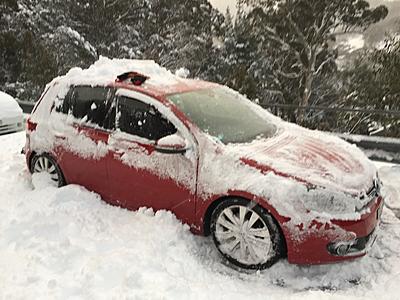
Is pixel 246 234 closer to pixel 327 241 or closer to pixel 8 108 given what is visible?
pixel 327 241

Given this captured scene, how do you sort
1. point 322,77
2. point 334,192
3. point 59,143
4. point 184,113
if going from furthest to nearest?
1. point 322,77
2. point 59,143
3. point 184,113
4. point 334,192

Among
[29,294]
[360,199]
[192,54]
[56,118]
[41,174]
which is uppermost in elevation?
[192,54]

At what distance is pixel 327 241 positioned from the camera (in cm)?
385

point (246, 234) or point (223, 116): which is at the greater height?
point (223, 116)

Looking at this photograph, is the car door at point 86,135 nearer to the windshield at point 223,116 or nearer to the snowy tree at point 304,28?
the windshield at point 223,116

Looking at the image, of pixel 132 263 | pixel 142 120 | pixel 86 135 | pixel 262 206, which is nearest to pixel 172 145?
pixel 142 120

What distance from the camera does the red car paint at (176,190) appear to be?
3.87m

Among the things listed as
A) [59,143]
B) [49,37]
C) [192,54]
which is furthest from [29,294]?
[192,54]

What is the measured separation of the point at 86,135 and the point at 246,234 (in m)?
2.18

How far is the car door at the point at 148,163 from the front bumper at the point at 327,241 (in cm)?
104

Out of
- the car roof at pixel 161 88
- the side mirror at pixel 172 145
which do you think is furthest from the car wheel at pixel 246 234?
the car roof at pixel 161 88

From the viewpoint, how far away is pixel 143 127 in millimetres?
4742

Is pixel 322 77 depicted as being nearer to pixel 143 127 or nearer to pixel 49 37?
pixel 49 37

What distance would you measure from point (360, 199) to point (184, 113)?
73.2 inches
